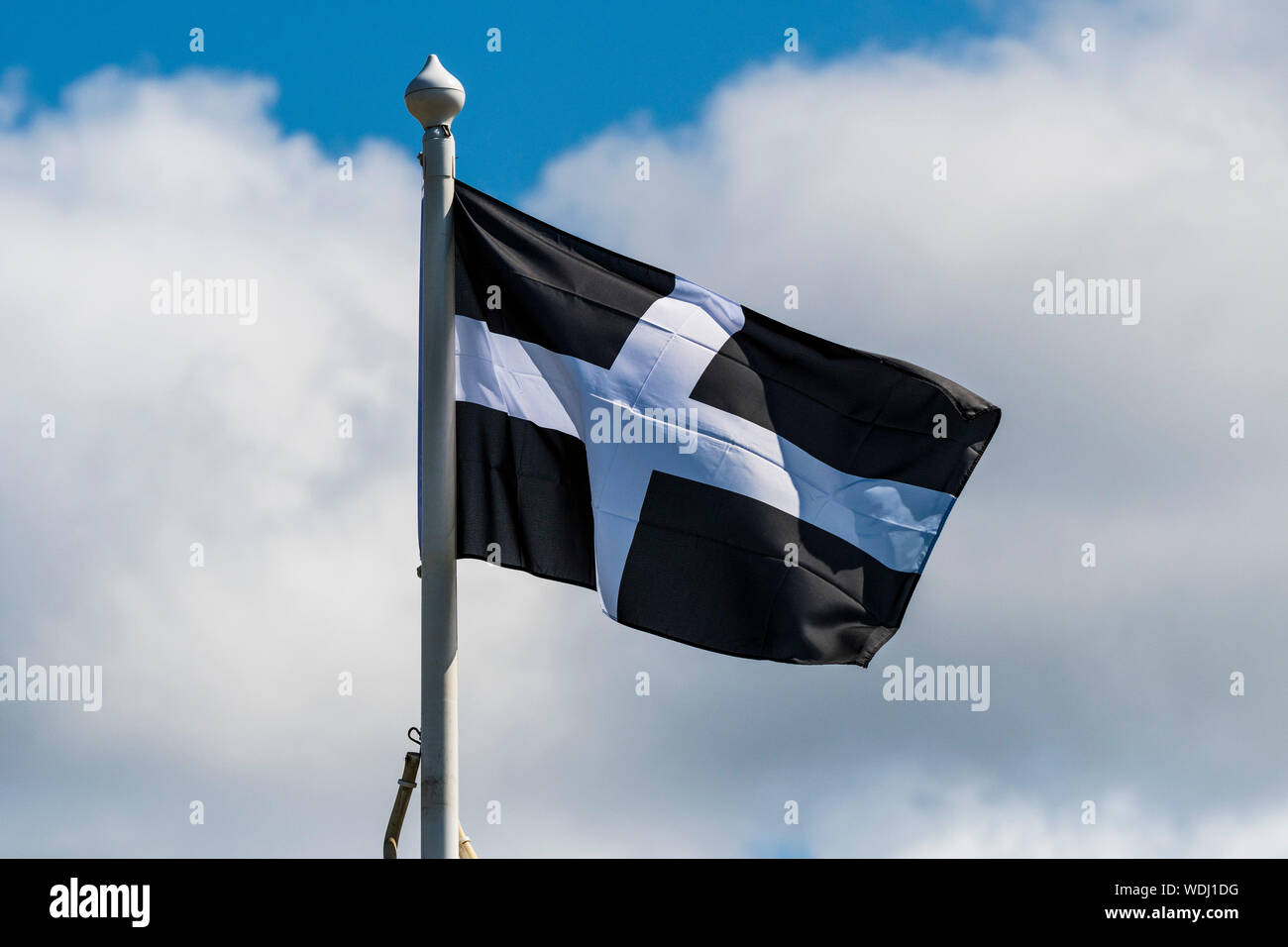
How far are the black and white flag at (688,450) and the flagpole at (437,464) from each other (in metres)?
0.15

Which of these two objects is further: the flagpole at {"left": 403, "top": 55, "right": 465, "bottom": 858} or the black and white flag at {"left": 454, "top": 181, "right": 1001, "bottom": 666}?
the black and white flag at {"left": 454, "top": 181, "right": 1001, "bottom": 666}

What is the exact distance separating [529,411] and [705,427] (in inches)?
58.9

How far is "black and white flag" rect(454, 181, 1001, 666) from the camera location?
14.9 metres

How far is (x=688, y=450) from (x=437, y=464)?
2115 millimetres

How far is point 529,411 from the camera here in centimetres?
1509

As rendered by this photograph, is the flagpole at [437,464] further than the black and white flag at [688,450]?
No

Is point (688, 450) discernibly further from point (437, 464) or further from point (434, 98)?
point (434, 98)

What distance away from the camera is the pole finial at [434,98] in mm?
15159

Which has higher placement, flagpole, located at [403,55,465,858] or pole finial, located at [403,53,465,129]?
pole finial, located at [403,53,465,129]

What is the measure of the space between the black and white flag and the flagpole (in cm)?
15

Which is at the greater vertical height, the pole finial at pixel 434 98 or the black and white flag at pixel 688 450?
the pole finial at pixel 434 98
